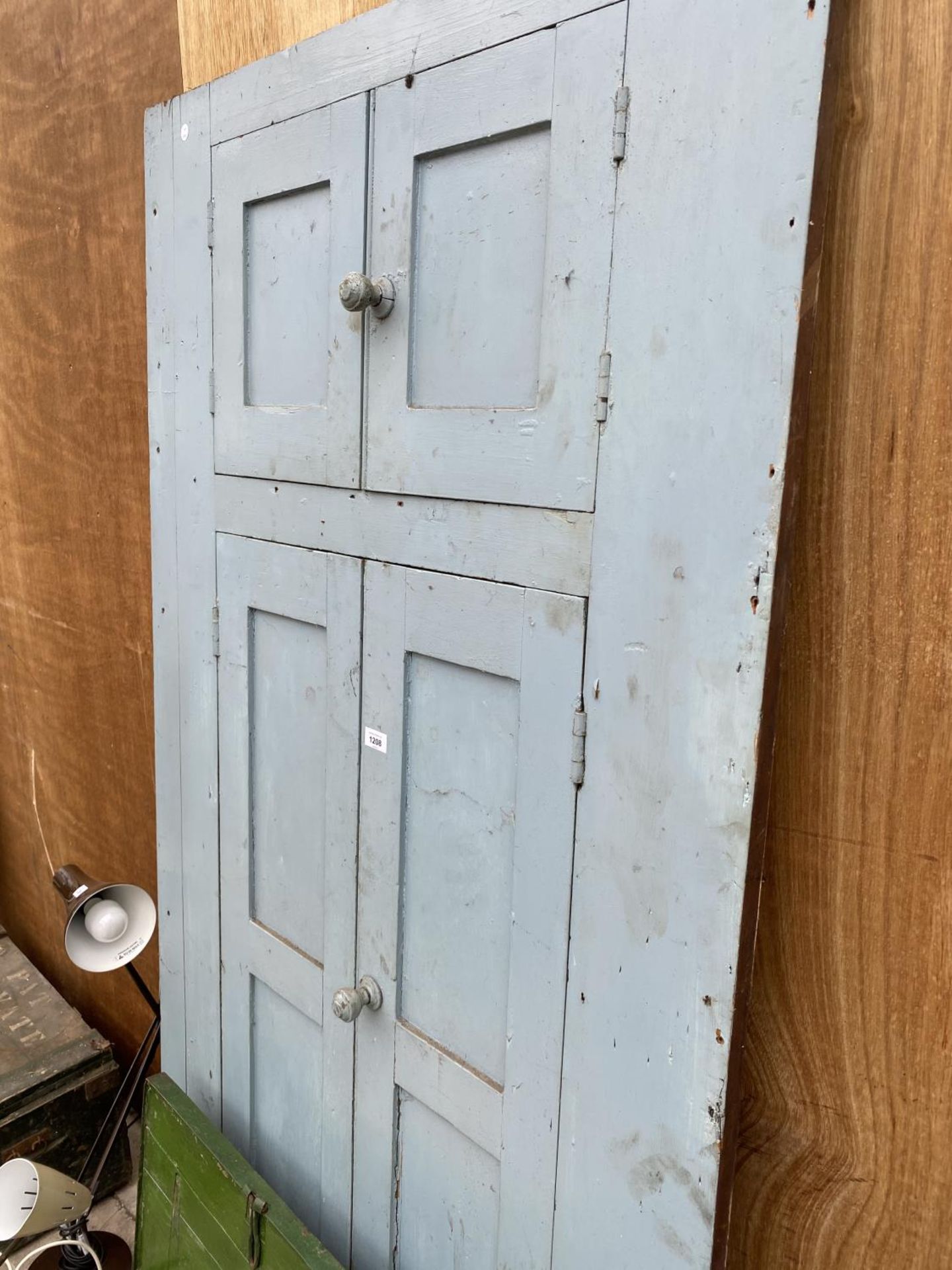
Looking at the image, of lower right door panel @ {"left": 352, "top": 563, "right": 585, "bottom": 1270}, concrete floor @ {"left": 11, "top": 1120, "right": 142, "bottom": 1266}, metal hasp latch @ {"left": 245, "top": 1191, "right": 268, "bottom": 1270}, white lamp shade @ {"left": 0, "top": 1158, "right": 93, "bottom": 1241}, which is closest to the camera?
lower right door panel @ {"left": 352, "top": 563, "right": 585, "bottom": 1270}

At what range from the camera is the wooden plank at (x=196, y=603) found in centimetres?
173

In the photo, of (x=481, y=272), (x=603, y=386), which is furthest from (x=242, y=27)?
(x=603, y=386)

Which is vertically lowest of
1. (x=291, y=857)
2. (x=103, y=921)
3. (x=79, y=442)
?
(x=103, y=921)

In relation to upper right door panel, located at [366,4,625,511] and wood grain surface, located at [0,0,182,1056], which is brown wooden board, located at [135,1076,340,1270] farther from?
upper right door panel, located at [366,4,625,511]

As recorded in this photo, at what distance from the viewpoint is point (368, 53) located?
1.37 meters

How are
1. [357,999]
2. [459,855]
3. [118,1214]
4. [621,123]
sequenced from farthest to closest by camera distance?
[118,1214] < [357,999] < [459,855] < [621,123]

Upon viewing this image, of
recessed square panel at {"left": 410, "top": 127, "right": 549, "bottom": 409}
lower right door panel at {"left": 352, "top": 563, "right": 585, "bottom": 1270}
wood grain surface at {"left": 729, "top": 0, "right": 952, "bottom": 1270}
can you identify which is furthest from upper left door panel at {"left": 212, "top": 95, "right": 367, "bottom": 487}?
wood grain surface at {"left": 729, "top": 0, "right": 952, "bottom": 1270}

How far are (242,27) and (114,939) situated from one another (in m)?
1.88

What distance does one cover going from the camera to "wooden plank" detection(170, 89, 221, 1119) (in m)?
1.73

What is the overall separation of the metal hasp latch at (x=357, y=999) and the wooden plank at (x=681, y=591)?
1.35ft

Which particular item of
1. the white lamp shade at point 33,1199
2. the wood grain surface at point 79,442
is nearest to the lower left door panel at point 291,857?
the white lamp shade at point 33,1199

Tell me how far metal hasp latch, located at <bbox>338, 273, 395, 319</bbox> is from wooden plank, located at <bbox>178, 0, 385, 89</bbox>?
488mm

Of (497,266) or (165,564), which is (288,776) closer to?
(165,564)

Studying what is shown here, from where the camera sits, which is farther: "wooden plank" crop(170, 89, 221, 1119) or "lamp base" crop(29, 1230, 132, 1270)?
"lamp base" crop(29, 1230, 132, 1270)
